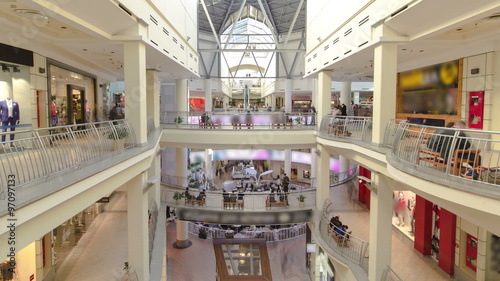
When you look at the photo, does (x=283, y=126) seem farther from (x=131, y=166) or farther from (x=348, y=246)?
(x=131, y=166)

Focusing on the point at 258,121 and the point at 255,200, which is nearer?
the point at 255,200

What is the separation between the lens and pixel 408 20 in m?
8.01

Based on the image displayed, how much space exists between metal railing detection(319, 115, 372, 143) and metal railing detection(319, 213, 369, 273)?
12.5 ft

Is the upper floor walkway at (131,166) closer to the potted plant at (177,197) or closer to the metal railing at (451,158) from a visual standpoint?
the metal railing at (451,158)

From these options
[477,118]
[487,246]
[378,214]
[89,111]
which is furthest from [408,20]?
[89,111]

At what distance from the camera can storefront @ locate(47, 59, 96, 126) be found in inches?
504

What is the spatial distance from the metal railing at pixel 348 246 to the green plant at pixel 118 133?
8094 millimetres

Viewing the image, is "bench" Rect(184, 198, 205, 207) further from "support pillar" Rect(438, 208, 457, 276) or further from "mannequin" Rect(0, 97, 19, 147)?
"support pillar" Rect(438, 208, 457, 276)

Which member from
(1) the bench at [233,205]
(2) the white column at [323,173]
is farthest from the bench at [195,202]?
(2) the white column at [323,173]

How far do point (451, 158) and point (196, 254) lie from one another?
56.4ft

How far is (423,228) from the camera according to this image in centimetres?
1355


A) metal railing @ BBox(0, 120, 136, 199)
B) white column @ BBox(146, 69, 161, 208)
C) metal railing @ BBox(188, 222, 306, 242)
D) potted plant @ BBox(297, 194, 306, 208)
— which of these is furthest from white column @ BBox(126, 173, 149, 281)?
metal railing @ BBox(188, 222, 306, 242)

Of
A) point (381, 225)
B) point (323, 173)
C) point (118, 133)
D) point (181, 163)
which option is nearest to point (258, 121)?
point (323, 173)

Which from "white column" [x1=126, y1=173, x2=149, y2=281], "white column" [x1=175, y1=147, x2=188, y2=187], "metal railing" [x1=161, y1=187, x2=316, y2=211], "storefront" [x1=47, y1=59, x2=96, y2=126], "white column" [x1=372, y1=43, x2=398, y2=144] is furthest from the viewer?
"white column" [x1=175, y1=147, x2=188, y2=187]
